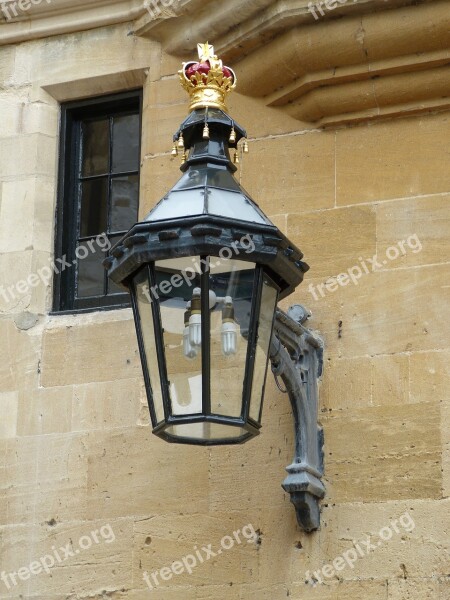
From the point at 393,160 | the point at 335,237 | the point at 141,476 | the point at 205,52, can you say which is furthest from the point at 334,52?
the point at 141,476

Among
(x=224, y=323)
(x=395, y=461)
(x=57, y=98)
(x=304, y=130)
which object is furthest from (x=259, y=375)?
(x=57, y=98)

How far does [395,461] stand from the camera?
6309 millimetres

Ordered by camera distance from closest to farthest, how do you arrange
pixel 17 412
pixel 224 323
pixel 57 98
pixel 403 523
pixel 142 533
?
pixel 224 323, pixel 403 523, pixel 142 533, pixel 17 412, pixel 57 98

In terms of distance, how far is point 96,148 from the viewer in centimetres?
766

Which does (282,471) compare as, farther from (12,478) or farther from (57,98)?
(57,98)

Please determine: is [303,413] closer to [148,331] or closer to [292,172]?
[148,331]

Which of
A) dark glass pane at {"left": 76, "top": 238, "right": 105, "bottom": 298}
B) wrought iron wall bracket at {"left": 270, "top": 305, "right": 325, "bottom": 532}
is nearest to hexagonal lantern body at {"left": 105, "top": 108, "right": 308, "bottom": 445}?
wrought iron wall bracket at {"left": 270, "top": 305, "right": 325, "bottom": 532}

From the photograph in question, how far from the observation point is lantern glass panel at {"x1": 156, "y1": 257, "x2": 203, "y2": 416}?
17.7 feet

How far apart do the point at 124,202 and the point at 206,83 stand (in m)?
1.68

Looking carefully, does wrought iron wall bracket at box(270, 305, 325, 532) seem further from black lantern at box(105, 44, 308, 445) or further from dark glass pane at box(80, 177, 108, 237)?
dark glass pane at box(80, 177, 108, 237)

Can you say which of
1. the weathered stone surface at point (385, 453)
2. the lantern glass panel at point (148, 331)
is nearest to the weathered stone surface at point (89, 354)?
the weathered stone surface at point (385, 453)

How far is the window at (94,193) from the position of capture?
24.4 feet

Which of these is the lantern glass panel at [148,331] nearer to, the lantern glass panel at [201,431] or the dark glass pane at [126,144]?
the lantern glass panel at [201,431]

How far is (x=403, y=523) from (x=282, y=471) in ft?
1.87
